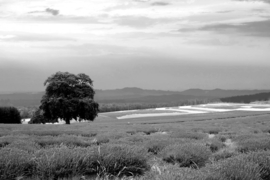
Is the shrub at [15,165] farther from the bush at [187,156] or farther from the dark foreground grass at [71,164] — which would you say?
the bush at [187,156]

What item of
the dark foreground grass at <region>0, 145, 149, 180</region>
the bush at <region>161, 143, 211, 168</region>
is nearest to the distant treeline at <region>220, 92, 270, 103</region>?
the bush at <region>161, 143, 211, 168</region>

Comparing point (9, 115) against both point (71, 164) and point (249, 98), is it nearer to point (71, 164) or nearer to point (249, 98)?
point (71, 164)

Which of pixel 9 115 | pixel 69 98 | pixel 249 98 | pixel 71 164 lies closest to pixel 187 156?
pixel 71 164

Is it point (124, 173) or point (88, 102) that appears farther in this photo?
point (88, 102)

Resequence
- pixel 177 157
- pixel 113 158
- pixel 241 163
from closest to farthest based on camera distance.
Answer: pixel 241 163
pixel 113 158
pixel 177 157

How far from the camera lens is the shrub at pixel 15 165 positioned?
4.53 m

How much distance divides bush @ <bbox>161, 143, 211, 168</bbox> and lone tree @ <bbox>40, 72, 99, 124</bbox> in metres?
47.5

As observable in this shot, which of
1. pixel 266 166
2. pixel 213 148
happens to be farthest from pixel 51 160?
pixel 213 148

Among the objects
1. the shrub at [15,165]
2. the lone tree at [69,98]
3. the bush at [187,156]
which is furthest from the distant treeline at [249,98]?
the shrub at [15,165]

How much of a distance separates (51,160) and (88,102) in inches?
1953

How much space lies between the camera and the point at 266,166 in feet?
17.5

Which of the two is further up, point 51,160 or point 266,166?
point 51,160

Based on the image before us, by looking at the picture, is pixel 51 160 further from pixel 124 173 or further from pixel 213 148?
pixel 213 148

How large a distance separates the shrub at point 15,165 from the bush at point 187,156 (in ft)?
8.66
